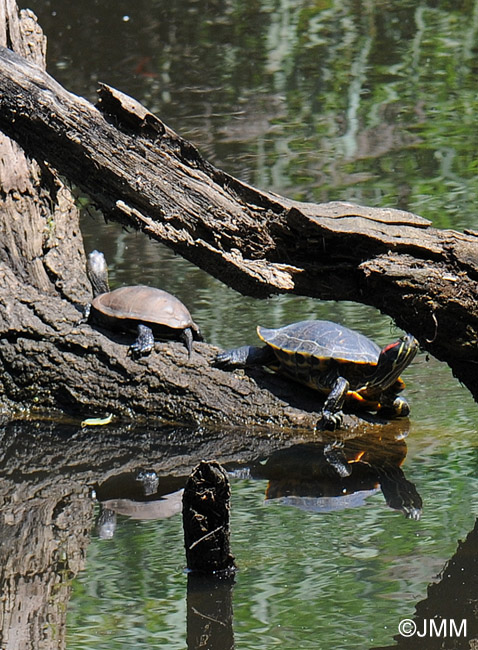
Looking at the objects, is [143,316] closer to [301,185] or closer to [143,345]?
[143,345]

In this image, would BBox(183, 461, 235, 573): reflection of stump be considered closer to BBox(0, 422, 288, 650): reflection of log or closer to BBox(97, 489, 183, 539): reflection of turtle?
BBox(0, 422, 288, 650): reflection of log

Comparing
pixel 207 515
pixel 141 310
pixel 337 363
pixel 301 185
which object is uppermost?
pixel 207 515

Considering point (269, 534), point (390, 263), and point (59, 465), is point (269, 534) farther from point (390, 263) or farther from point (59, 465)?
point (59, 465)

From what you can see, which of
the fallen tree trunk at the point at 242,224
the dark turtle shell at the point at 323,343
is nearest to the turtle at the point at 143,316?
the dark turtle shell at the point at 323,343

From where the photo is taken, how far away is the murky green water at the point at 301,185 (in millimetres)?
3023

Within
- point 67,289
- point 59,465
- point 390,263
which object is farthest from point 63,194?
point 390,263

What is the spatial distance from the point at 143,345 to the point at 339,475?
1470mm

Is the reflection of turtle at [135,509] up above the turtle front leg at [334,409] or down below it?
above

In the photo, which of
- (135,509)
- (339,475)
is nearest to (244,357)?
(339,475)

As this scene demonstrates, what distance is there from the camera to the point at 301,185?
26.7 ft

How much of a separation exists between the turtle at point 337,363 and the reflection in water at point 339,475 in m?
0.29

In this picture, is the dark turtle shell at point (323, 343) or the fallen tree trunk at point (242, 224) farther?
the dark turtle shell at point (323, 343)

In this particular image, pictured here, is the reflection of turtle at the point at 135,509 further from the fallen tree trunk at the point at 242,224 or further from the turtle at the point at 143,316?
the turtle at the point at 143,316

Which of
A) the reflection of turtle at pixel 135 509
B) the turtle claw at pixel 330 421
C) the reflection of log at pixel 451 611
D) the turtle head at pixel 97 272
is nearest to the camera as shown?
the reflection of log at pixel 451 611
